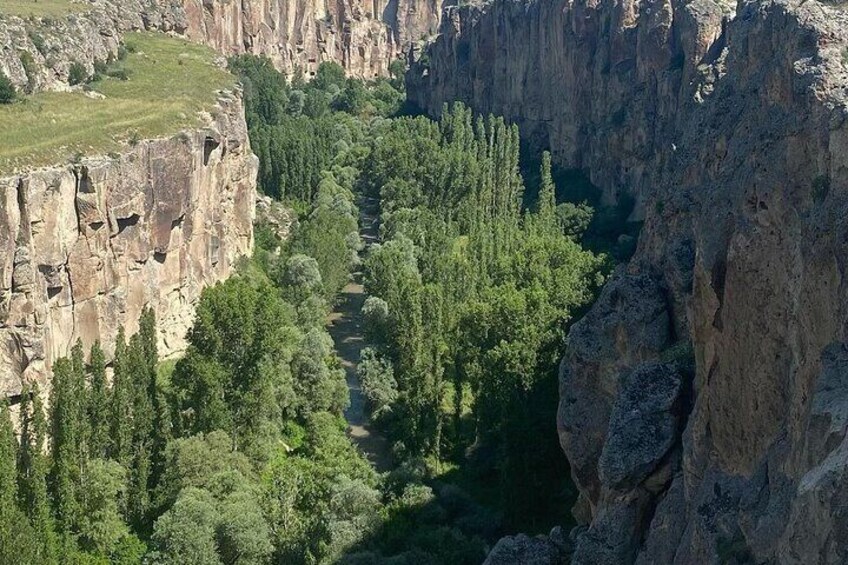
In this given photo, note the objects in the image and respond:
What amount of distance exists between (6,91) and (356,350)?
24.7 metres

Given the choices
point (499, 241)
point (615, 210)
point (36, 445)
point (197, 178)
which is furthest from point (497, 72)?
point (36, 445)

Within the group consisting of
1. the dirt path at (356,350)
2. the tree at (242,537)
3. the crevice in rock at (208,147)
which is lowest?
the dirt path at (356,350)

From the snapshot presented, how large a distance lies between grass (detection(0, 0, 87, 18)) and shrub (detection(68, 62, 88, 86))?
21.6 ft

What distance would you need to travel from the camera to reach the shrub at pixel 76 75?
2391 inches

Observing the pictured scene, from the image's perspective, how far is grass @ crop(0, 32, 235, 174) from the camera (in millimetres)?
41562

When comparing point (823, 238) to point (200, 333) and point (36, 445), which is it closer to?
point (36, 445)

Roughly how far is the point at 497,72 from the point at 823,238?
9659 cm

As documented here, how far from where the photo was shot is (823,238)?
1673cm

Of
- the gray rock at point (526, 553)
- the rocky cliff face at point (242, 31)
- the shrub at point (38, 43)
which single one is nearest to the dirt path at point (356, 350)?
the gray rock at point (526, 553)

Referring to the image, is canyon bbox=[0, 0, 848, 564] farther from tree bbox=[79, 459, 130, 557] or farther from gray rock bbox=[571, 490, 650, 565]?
tree bbox=[79, 459, 130, 557]

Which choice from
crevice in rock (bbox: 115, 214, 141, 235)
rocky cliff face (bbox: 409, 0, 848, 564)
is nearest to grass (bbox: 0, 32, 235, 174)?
crevice in rock (bbox: 115, 214, 141, 235)

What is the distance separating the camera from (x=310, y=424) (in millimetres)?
45594

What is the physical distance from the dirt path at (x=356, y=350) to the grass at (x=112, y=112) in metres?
16.6

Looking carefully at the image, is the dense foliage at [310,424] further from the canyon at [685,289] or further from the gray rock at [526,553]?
the gray rock at [526,553]
